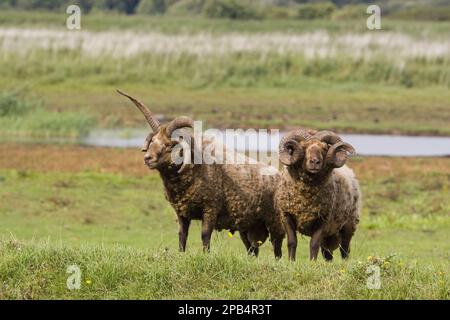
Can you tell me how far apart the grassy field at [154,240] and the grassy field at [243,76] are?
8.68 meters

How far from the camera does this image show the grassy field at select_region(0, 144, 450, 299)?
1116cm

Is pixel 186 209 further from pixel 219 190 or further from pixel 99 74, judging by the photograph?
pixel 99 74

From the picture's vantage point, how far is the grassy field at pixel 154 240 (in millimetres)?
11156

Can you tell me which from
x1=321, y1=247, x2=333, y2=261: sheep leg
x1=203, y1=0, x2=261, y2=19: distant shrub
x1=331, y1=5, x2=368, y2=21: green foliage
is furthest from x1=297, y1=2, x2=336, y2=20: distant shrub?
x1=321, y1=247, x2=333, y2=261: sheep leg

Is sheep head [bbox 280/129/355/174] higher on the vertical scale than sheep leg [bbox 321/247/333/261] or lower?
higher

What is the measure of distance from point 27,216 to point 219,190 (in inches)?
351

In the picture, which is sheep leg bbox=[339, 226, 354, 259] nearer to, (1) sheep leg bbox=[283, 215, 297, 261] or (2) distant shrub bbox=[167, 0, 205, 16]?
(1) sheep leg bbox=[283, 215, 297, 261]

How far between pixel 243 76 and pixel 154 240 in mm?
31489

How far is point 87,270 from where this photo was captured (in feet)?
37.3

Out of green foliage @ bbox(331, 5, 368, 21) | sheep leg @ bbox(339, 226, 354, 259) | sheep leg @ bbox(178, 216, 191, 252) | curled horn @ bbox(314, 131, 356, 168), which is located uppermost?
green foliage @ bbox(331, 5, 368, 21)

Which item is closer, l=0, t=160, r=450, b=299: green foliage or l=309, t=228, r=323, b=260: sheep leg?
l=0, t=160, r=450, b=299: green foliage

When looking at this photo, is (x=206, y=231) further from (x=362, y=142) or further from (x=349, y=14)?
(x=349, y=14)

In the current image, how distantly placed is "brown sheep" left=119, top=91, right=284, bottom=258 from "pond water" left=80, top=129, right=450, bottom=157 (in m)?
16.4

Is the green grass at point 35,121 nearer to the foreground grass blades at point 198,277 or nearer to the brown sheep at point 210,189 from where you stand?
the brown sheep at point 210,189
